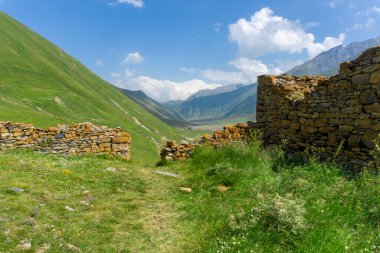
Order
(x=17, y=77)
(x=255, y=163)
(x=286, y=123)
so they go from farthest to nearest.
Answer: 1. (x=17, y=77)
2. (x=286, y=123)
3. (x=255, y=163)

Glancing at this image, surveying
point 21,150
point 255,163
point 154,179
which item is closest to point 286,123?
point 255,163

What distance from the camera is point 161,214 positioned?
958 cm

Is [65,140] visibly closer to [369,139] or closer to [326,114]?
[326,114]

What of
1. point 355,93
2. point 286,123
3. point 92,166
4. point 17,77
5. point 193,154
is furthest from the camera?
point 17,77

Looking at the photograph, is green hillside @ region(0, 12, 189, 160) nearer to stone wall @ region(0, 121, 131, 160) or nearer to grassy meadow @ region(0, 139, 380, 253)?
stone wall @ region(0, 121, 131, 160)

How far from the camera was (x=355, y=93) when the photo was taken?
40.9 ft

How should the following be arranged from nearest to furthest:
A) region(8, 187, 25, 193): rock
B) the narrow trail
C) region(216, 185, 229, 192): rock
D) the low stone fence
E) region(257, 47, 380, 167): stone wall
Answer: the narrow trail, region(8, 187, 25, 193): rock, region(216, 185, 229, 192): rock, region(257, 47, 380, 167): stone wall, the low stone fence

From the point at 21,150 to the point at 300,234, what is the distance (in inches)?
641

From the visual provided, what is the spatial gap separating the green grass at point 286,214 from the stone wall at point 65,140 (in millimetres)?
8803

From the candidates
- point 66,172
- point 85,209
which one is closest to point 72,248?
point 85,209

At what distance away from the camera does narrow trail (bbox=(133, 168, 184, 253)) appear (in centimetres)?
758

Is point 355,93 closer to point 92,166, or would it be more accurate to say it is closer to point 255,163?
point 255,163

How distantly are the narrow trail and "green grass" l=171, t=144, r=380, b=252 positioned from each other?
0.37 m

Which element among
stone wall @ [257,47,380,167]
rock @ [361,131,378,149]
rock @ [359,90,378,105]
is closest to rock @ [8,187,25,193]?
stone wall @ [257,47,380,167]
